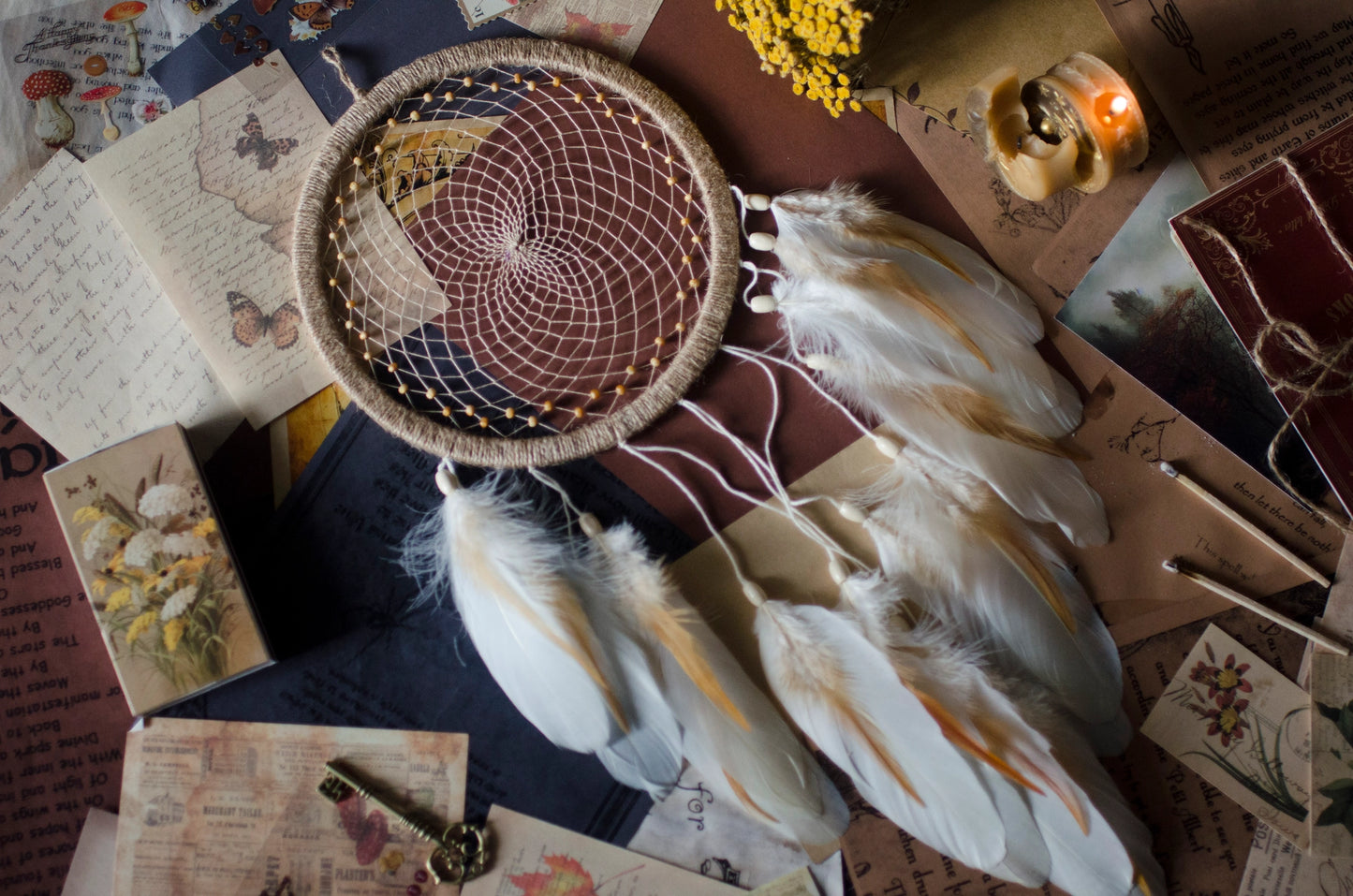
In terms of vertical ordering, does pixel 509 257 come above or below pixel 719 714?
above

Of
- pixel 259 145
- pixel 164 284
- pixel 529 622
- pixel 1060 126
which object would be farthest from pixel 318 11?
pixel 1060 126

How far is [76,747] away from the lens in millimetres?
1038

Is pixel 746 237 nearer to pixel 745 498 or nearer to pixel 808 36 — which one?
pixel 808 36

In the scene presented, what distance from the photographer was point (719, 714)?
98 cm

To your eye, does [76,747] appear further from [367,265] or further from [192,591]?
[367,265]

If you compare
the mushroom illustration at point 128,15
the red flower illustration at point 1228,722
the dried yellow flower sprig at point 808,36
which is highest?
the mushroom illustration at point 128,15

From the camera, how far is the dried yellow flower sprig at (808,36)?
929 millimetres

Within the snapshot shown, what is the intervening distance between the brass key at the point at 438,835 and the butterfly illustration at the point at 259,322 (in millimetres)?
578

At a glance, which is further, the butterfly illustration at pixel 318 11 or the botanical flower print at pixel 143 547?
the butterfly illustration at pixel 318 11

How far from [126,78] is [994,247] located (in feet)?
4.12

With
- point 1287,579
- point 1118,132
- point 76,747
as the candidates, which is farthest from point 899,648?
point 76,747

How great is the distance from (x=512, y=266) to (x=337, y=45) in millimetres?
414

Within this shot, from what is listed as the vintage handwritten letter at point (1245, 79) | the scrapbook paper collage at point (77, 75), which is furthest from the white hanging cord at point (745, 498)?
the scrapbook paper collage at point (77, 75)

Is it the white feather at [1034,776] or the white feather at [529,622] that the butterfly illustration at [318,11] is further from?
the white feather at [1034,776]
